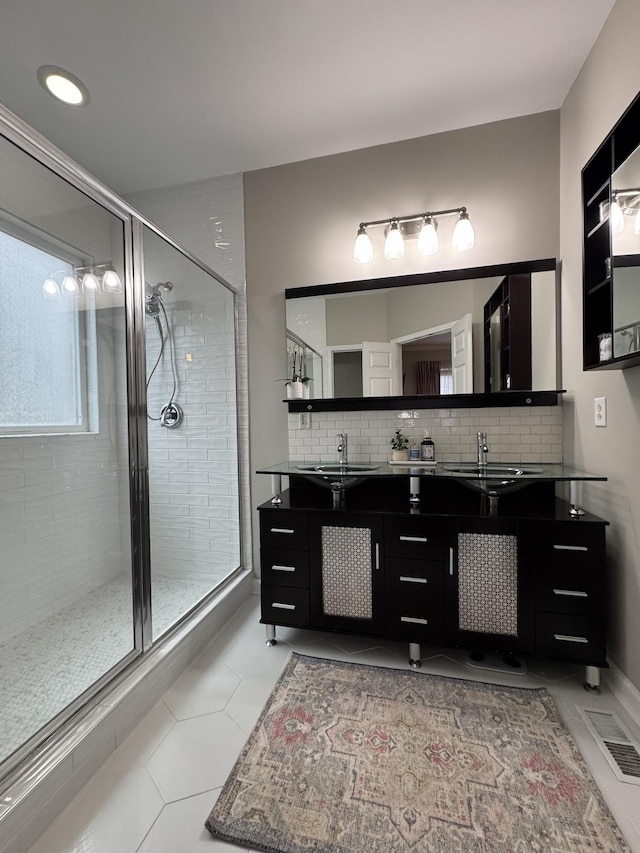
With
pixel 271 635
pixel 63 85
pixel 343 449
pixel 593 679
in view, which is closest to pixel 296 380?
pixel 343 449

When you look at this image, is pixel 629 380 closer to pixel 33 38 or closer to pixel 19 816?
pixel 19 816

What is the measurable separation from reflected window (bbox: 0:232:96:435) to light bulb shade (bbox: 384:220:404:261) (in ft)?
5.48

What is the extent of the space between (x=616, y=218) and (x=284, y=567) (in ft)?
6.56

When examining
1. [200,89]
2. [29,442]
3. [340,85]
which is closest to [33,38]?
[200,89]

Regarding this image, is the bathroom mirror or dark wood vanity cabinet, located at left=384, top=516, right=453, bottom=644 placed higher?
the bathroom mirror

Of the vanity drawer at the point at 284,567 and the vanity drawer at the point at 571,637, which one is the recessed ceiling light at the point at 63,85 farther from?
the vanity drawer at the point at 571,637

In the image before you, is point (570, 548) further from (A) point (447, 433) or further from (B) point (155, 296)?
(B) point (155, 296)

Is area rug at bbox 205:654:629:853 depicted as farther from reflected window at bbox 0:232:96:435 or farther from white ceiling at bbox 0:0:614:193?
white ceiling at bbox 0:0:614:193

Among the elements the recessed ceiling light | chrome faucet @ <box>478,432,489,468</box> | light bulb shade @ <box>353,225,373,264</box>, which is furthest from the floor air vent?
the recessed ceiling light

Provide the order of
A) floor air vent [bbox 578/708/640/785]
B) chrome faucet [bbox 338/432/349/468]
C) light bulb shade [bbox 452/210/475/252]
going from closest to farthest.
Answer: floor air vent [bbox 578/708/640/785]
light bulb shade [bbox 452/210/475/252]
chrome faucet [bbox 338/432/349/468]

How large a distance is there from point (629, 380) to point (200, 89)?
233cm

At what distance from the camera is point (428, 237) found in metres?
2.12

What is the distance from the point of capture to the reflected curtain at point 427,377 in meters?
2.14

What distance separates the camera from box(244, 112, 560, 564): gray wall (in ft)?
6.75
